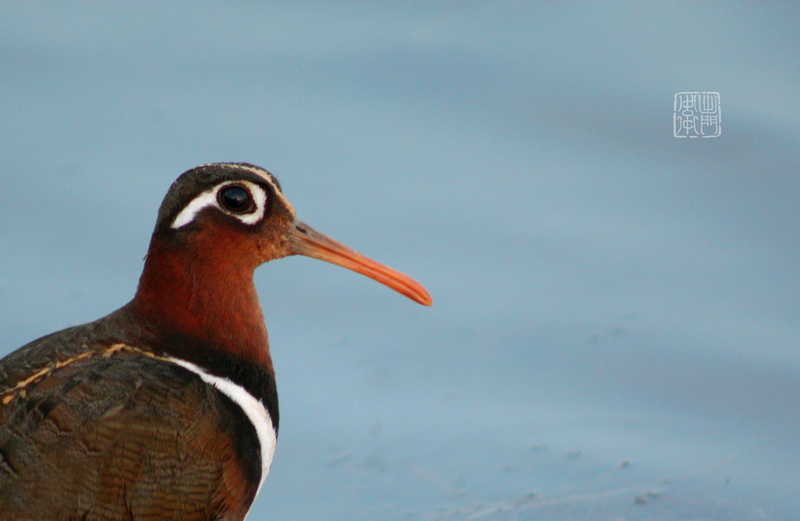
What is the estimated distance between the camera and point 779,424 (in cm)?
636

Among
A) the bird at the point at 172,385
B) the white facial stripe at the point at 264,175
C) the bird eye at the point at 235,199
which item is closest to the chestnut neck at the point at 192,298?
the bird at the point at 172,385

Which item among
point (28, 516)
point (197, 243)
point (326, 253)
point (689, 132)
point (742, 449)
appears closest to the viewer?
point (28, 516)

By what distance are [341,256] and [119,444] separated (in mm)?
1268

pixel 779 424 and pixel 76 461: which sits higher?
pixel 779 424

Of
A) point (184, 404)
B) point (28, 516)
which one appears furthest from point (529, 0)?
point (28, 516)

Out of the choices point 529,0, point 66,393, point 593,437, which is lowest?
point 66,393

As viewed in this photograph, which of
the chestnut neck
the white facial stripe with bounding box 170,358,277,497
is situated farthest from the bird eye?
the white facial stripe with bounding box 170,358,277,497

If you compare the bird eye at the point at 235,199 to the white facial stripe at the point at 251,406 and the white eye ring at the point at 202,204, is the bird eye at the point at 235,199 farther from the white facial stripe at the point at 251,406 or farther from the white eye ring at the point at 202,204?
the white facial stripe at the point at 251,406

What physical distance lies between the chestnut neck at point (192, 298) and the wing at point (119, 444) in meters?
0.19

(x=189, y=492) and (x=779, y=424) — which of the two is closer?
(x=189, y=492)

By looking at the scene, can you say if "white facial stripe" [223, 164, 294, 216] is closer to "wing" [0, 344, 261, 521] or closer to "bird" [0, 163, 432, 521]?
"bird" [0, 163, 432, 521]

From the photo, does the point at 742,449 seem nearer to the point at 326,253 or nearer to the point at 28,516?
the point at 326,253

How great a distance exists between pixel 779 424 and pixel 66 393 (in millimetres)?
3806

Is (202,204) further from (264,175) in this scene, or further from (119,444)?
(119,444)
